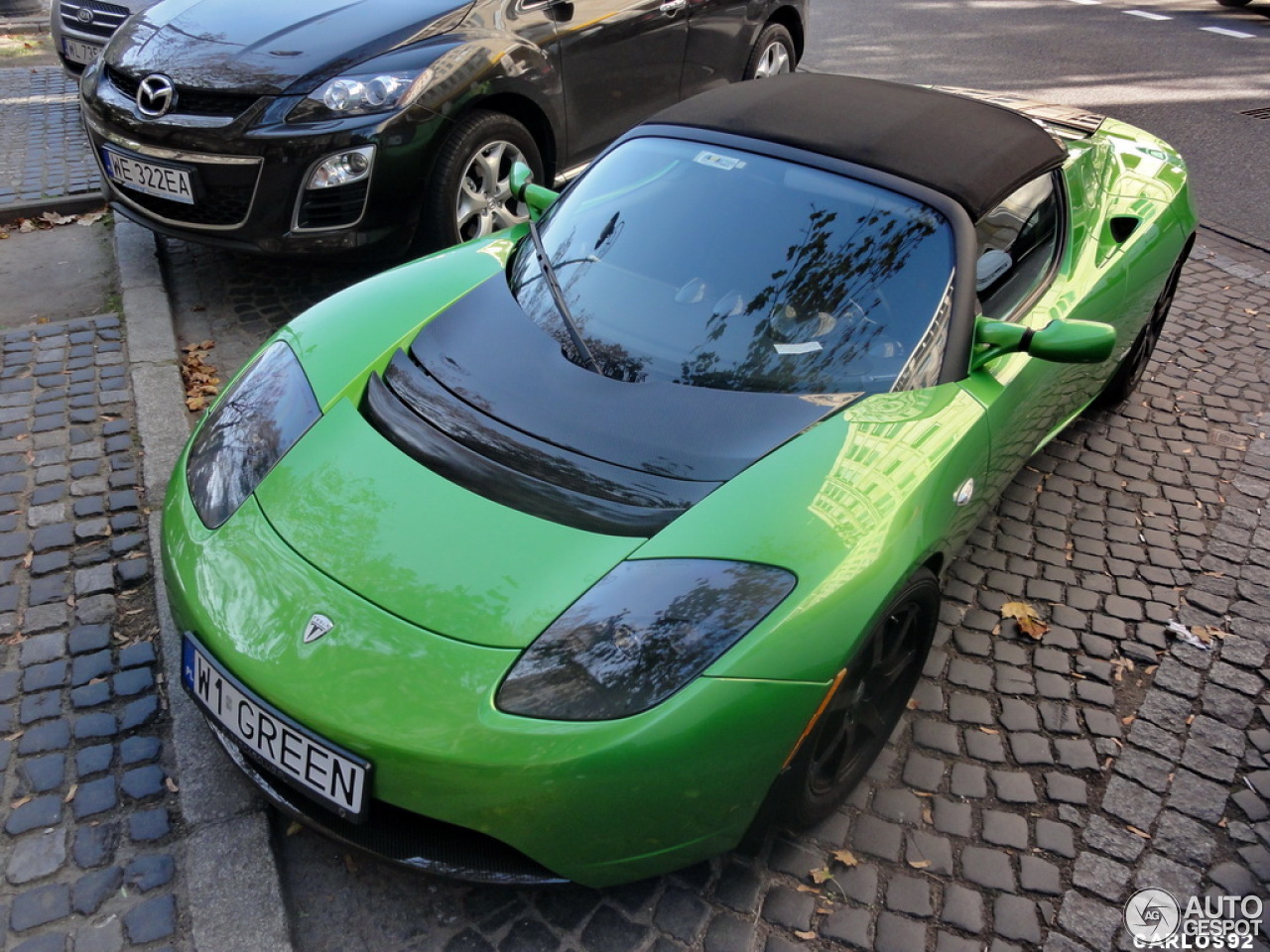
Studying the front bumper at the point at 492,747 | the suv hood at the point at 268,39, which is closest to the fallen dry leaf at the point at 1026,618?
the front bumper at the point at 492,747

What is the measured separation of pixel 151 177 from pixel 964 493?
368 centimetres

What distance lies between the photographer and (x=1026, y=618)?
3238mm

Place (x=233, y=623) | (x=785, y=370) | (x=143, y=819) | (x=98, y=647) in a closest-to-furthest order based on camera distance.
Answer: (x=233, y=623)
(x=143, y=819)
(x=785, y=370)
(x=98, y=647)

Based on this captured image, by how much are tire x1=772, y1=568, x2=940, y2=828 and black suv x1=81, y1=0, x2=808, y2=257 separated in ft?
9.70

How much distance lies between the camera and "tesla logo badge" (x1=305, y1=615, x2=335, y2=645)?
6.78ft

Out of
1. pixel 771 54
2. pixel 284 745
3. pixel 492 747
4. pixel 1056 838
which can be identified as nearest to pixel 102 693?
pixel 284 745

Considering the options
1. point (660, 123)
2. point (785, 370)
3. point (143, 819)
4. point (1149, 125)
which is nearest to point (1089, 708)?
point (785, 370)

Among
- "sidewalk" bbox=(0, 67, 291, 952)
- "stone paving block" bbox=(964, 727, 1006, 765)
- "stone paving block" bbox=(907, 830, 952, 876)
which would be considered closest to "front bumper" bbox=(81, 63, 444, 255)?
"sidewalk" bbox=(0, 67, 291, 952)

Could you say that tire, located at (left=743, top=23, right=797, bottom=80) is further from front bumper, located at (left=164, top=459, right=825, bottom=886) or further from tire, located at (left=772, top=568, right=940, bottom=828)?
front bumper, located at (left=164, top=459, right=825, bottom=886)

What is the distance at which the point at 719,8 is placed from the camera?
5953mm

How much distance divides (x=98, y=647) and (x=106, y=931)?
36.5 inches

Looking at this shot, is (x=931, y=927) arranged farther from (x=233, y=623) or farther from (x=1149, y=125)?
(x=1149, y=125)

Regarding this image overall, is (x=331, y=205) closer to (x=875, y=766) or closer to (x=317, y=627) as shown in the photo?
(x=317, y=627)

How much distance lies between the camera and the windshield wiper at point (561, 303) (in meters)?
2.72
